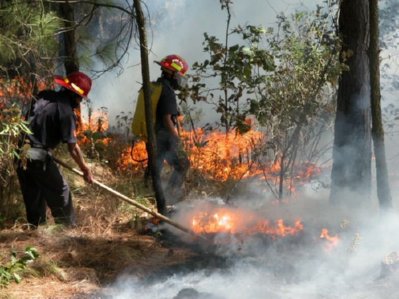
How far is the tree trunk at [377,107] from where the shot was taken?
5.86m

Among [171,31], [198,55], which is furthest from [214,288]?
[171,31]

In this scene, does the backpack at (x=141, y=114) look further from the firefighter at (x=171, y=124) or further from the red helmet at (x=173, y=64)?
the red helmet at (x=173, y=64)

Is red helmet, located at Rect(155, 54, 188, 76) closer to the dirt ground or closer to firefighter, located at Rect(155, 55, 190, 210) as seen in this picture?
firefighter, located at Rect(155, 55, 190, 210)

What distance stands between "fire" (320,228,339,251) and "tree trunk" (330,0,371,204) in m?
1.02

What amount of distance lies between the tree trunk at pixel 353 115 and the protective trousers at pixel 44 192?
332 cm

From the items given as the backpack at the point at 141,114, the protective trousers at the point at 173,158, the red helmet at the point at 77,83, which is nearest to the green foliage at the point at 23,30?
the red helmet at the point at 77,83

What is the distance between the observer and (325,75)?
6.90 m

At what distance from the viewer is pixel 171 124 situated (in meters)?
6.89

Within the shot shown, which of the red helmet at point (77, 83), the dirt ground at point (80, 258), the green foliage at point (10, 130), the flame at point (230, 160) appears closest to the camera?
the green foliage at point (10, 130)

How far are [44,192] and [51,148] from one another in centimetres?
51

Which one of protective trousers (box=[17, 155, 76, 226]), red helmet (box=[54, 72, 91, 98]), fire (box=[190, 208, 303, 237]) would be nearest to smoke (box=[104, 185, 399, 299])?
fire (box=[190, 208, 303, 237])

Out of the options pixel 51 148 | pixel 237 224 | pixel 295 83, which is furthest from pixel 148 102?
pixel 295 83

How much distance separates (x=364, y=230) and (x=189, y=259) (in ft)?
6.66

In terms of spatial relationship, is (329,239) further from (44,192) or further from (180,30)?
(180,30)
